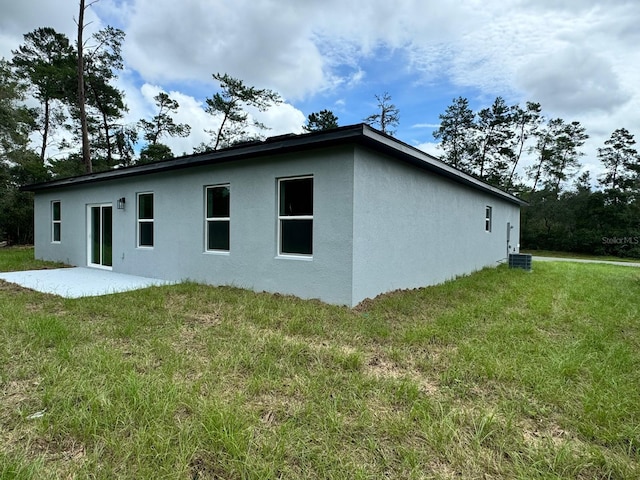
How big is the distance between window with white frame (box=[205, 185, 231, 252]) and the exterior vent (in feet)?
32.0

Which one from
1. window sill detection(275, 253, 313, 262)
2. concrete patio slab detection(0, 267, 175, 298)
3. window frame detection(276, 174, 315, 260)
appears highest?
window frame detection(276, 174, 315, 260)

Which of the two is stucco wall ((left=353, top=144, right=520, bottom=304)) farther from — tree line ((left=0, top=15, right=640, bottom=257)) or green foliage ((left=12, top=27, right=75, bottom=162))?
green foliage ((left=12, top=27, right=75, bottom=162))

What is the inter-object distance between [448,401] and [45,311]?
213 inches

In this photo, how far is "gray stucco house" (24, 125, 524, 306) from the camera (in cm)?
544

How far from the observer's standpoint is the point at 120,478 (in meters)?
1.73

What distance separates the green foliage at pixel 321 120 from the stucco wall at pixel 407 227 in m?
18.5

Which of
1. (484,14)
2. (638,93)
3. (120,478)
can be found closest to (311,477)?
(120,478)

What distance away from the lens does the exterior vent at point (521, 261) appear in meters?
11.2

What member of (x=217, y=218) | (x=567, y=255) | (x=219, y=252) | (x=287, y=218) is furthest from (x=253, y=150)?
(x=567, y=255)

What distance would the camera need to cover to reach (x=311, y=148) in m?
5.58

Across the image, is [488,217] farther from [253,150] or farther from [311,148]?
[253,150]

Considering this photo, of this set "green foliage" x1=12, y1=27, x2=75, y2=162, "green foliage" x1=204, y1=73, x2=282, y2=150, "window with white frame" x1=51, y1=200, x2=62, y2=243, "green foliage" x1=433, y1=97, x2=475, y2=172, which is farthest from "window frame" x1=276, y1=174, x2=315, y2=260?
"green foliage" x1=433, y1=97, x2=475, y2=172

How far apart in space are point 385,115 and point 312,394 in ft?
84.2

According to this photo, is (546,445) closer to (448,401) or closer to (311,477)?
A: (448,401)
